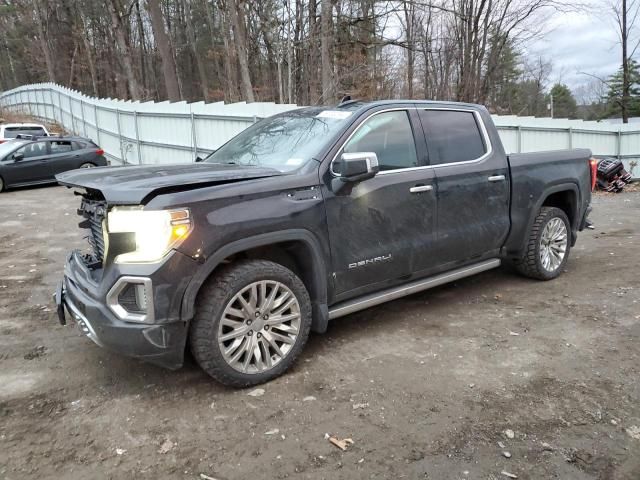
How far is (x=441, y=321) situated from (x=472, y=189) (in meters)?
1.21

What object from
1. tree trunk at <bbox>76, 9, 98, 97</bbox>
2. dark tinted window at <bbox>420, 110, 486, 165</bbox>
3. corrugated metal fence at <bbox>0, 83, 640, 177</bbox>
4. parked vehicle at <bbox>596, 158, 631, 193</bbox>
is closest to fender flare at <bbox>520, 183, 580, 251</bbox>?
dark tinted window at <bbox>420, 110, 486, 165</bbox>

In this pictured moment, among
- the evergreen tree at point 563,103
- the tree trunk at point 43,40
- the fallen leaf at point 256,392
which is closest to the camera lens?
the fallen leaf at point 256,392

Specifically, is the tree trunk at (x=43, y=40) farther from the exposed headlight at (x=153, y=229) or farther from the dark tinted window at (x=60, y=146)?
the exposed headlight at (x=153, y=229)

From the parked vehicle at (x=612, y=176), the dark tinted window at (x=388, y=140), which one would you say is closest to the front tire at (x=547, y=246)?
the dark tinted window at (x=388, y=140)

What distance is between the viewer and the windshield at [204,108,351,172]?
3.79m

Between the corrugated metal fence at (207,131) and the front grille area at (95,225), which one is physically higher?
the corrugated metal fence at (207,131)

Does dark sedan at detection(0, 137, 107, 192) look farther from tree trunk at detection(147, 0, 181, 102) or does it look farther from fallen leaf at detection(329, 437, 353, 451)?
fallen leaf at detection(329, 437, 353, 451)

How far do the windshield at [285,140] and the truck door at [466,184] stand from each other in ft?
3.00

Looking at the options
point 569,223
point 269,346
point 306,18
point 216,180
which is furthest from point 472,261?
point 306,18

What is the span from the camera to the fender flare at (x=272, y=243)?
303 cm

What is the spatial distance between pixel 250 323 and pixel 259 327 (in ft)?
0.24

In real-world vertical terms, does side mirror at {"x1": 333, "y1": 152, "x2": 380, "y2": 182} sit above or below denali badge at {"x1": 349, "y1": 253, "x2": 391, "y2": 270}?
above

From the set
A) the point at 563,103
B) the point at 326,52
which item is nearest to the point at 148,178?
the point at 326,52

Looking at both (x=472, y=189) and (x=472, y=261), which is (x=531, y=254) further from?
A: (x=472, y=189)
